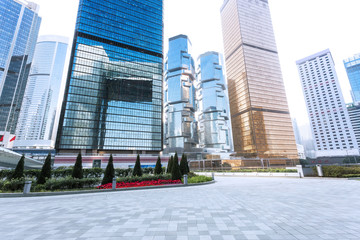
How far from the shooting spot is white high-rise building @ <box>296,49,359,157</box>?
4943 inches

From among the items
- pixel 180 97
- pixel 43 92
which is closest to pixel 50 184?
pixel 180 97

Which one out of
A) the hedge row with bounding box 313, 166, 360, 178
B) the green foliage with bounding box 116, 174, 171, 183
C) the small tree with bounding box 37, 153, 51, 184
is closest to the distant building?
the hedge row with bounding box 313, 166, 360, 178

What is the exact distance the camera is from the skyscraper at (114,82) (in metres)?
67.8

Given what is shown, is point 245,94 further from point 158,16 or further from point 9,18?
point 9,18

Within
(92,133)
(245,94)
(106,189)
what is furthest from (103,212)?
(245,94)

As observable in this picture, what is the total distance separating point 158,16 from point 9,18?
114182 millimetres

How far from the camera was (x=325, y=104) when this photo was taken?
138625mm

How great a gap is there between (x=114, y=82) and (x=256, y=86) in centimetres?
8772

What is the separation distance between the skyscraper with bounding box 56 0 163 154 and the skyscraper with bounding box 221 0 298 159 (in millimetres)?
56939

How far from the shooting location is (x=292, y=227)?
204 inches

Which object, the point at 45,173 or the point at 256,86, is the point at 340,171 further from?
the point at 256,86

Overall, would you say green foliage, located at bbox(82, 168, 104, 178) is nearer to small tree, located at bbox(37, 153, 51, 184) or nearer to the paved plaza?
small tree, located at bbox(37, 153, 51, 184)

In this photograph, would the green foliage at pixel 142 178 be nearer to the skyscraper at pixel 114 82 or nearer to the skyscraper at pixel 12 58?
the skyscraper at pixel 114 82

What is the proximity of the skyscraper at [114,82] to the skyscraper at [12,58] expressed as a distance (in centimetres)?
7257
